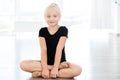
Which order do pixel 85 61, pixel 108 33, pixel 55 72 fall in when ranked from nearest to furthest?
pixel 55 72
pixel 85 61
pixel 108 33

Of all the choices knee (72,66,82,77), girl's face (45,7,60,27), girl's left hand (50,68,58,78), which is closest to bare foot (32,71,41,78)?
girl's left hand (50,68,58,78)

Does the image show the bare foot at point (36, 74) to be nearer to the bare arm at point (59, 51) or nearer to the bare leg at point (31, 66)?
the bare leg at point (31, 66)

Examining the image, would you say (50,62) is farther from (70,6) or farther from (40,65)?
(70,6)

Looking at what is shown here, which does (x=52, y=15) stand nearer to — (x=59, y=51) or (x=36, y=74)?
(x=59, y=51)

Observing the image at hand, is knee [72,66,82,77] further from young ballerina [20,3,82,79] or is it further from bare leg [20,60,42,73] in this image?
bare leg [20,60,42,73]

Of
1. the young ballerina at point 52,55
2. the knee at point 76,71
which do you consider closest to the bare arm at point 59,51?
the young ballerina at point 52,55

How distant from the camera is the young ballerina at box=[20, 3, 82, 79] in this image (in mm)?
2541

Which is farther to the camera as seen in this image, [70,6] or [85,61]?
[70,6]

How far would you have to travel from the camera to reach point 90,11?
7465mm

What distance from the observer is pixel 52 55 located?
104 inches

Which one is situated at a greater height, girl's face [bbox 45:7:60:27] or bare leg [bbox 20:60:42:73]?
girl's face [bbox 45:7:60:27]

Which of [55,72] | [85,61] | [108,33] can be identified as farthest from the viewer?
[108,33]

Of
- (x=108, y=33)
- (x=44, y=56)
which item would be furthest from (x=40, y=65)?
(x=108, y=33)

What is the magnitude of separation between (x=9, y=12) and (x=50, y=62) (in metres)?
5.11
